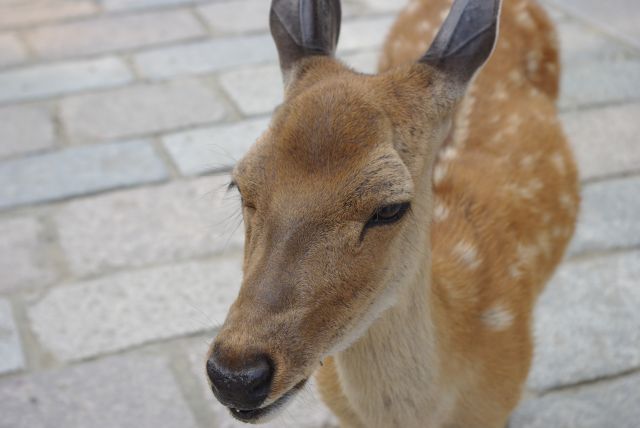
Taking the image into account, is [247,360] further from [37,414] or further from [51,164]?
[51,164]

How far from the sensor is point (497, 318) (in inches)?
107

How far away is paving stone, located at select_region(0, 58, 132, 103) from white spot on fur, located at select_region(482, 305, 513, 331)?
3.69 meters

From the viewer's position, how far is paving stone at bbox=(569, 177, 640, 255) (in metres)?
4.14

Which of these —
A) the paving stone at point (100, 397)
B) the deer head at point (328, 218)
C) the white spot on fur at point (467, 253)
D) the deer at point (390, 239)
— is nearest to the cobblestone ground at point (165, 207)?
the paving stone at point (100, 397)

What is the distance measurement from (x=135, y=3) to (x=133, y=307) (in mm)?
3779

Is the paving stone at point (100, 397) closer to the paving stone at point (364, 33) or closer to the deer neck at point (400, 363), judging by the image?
the deer neck at point (400, 363)

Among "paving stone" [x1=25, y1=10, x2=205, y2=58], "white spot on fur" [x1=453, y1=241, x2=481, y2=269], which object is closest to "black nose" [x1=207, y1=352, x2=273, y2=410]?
"white spot on fur" [x1=453, y1=241, x2=481, y2=269]

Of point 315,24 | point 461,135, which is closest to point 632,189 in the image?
point 461,135

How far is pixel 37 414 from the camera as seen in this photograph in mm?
3303

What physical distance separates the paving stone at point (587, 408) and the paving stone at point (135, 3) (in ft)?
15.4

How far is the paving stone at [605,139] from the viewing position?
472 cm

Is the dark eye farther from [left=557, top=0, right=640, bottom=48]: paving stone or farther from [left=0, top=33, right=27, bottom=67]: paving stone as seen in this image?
[left=0, top=33, right=27, bottom=67]: paving stone

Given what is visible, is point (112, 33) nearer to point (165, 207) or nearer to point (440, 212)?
point (165, 207)

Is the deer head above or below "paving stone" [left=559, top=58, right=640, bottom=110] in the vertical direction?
above
